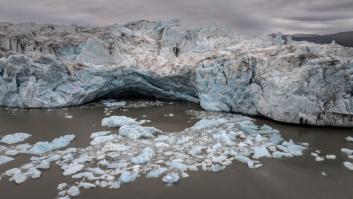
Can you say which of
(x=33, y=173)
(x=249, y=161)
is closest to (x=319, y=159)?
(x=249, y=161)

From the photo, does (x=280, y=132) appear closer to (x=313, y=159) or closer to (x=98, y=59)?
(x=313, y=159)

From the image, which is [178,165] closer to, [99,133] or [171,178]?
[171,178]

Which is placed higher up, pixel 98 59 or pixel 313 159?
pixel 98 59

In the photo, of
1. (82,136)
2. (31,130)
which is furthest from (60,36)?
(82,136)

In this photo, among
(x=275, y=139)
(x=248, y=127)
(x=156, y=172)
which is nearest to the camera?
(x=156, y=172)

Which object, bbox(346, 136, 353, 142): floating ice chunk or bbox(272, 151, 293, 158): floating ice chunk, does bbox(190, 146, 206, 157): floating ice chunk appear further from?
bbox(346, 136, 353, 142): floating ice chunk

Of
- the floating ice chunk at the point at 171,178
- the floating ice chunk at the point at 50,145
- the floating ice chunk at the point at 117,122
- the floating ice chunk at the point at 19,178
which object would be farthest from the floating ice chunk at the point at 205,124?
the floating ice chunk at the point at 19,178

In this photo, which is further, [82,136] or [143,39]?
[143,39]

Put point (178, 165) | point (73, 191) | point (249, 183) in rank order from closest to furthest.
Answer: point (73, 191) → point (249, 183) → point (178, 165)
